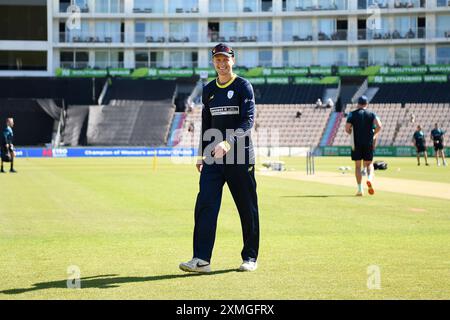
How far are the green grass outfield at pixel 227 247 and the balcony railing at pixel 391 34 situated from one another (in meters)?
68.7

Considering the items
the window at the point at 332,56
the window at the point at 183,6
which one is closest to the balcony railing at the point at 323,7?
the window at the point at 332,56

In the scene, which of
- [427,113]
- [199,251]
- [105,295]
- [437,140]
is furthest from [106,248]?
[427,113]

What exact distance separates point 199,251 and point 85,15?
82.0 metres

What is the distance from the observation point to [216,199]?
9.38 m

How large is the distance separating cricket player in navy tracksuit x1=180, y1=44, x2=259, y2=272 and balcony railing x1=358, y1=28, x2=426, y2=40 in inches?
3168

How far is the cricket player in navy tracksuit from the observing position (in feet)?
30.3

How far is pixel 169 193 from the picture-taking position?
22141 mm

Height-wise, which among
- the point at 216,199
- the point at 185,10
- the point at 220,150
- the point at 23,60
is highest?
the point at 185,10

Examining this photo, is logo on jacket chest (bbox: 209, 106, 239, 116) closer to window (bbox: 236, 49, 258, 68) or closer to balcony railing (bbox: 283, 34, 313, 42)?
balcony railing (bbox: 283, 34, 313, 42)

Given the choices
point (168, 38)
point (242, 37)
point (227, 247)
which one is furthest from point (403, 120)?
point (227, 247)

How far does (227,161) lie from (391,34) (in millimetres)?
80904

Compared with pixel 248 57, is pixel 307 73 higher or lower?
lower

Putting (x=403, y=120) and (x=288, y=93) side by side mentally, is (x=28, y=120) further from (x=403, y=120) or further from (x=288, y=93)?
(x=403, y=120)
